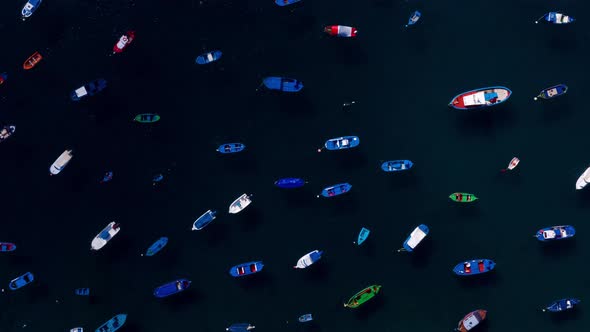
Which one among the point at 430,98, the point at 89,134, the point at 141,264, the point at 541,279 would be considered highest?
the point at 89,134

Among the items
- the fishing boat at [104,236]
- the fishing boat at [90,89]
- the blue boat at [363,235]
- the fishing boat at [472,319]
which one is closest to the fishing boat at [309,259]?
the blue boat at [363,235]

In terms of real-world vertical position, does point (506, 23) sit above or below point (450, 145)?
above

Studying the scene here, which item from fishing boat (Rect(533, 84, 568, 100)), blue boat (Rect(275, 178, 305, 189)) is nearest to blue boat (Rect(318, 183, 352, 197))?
blue boat (Rect(275, 178, 305, 189))

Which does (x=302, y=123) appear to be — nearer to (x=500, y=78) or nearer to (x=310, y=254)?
(x=310, y=254)

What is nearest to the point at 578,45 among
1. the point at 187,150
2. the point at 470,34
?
the point at 470,34

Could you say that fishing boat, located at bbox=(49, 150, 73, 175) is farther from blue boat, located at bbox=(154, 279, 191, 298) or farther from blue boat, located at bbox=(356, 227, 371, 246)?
blue boat, located at bbox=(356, 227, 371, 246)

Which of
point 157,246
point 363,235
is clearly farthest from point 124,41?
point 363,235

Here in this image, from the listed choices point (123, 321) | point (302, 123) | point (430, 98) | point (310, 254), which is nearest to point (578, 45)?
point (430, 98)
